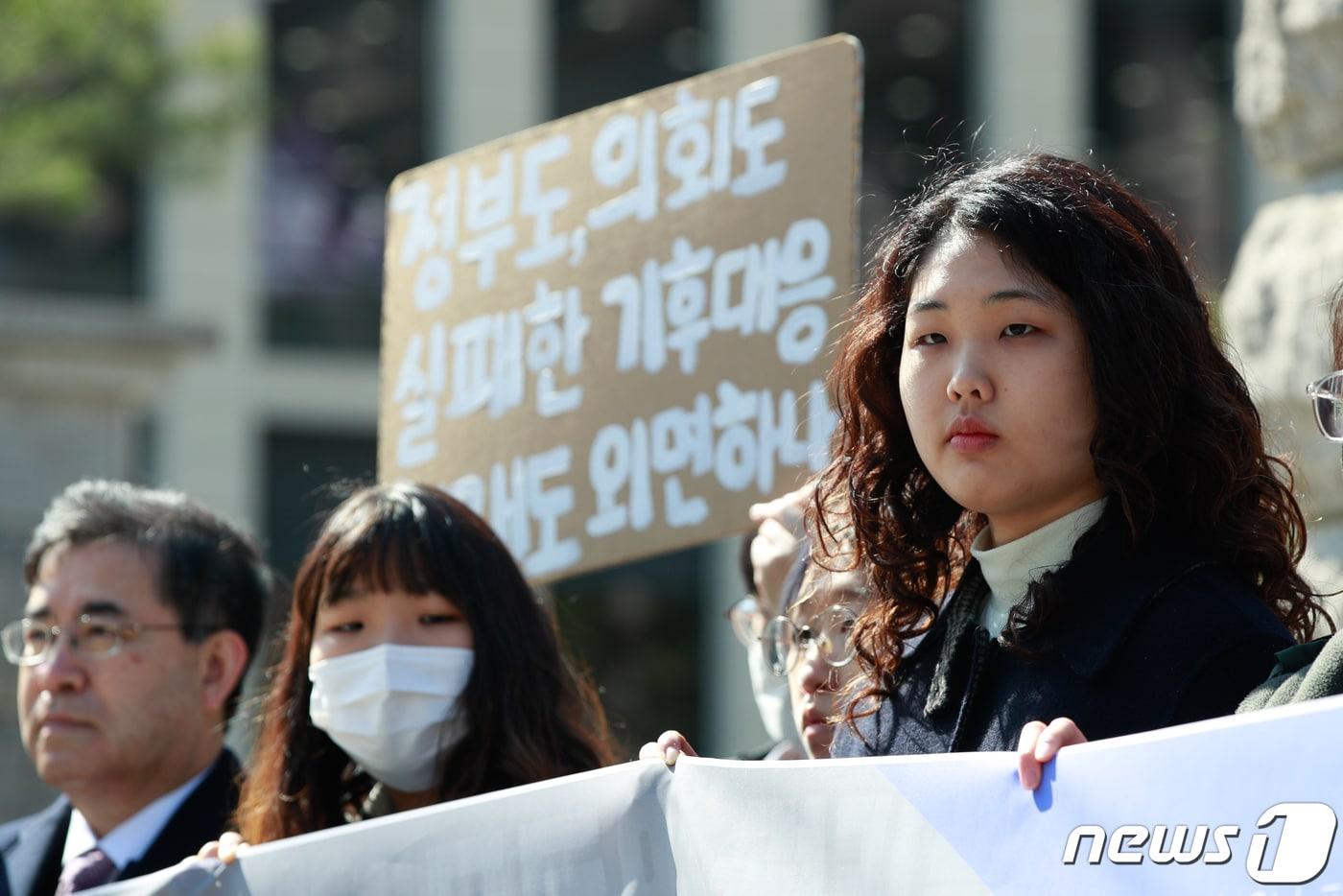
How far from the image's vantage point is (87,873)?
394 cm

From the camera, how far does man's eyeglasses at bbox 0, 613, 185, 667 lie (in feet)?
13.3

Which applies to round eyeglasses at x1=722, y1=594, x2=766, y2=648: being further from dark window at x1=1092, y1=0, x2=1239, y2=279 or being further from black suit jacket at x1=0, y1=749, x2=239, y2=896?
dark window at x1=1092, y1=0, x2=1239, y2=279

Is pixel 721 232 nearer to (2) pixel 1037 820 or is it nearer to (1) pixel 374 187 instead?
(2) pixel 1037 820


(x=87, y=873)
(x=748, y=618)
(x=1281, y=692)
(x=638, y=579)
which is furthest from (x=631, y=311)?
(x=638, y=579)

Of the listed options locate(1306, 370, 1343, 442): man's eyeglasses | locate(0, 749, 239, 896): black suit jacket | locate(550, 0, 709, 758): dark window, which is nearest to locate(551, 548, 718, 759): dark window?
locate(550, 0, 709, 758): dark window

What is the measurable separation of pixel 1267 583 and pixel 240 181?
16.6 meters

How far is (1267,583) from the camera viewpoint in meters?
2.39

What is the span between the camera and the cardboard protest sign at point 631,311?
365cm

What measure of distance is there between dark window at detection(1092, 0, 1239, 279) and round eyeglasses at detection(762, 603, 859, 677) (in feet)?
57.8

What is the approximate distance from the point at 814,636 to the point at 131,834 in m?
1.60

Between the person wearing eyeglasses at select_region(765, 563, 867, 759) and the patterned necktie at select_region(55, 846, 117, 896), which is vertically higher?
the person wearing eyeglasses at select_region(765, 563, 867, 759)

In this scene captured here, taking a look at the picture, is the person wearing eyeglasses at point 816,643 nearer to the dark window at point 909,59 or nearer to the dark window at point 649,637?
the dark window at point 649,637

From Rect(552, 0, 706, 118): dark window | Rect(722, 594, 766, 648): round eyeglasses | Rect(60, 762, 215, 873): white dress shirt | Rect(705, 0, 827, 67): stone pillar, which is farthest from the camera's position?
Rect(552, 0, 706, 118): dark window

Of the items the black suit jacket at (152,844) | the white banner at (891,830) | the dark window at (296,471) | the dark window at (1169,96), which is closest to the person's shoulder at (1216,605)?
the white banner at (891,830)
